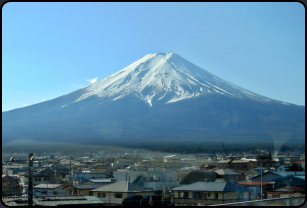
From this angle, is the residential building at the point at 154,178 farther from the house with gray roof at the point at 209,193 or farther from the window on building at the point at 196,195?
the window on building at the point at 196,195

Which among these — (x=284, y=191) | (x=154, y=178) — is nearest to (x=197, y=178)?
(x=154, y=178)

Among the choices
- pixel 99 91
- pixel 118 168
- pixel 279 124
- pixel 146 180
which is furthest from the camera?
pixel 99 91

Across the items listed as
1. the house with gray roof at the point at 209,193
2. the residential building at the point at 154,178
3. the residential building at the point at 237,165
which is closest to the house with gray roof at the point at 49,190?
the residential building at the point at 154,178

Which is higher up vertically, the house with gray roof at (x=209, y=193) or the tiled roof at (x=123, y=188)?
the tiled roof at (x=123, y=188)

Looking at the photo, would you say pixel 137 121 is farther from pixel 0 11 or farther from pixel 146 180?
pixel 0 11

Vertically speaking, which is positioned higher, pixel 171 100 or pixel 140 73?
pixel 140 73

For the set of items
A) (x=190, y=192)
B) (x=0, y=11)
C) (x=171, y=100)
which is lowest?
(x=190, y=192)

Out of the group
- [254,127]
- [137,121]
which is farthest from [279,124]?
[137,121]
